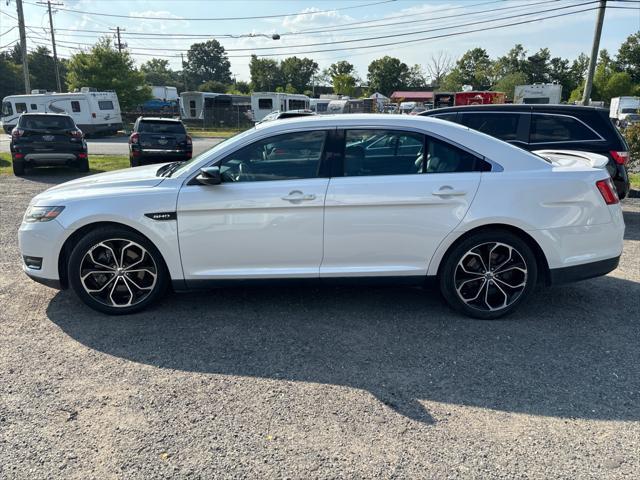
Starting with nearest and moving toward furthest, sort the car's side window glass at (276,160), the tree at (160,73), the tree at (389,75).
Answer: the car's side window glass at (276,160)
the tree at (389,75)
the tree at (160,73)

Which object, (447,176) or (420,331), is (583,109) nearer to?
(447,176)

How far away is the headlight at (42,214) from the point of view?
4.07 metres

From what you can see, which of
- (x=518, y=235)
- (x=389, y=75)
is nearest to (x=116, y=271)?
(x=518, y=235)

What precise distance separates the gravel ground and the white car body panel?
0.52 metres

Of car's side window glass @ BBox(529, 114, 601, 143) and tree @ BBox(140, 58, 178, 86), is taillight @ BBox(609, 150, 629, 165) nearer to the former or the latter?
car's side window glass @ BBox(529, 114, 601, 143)

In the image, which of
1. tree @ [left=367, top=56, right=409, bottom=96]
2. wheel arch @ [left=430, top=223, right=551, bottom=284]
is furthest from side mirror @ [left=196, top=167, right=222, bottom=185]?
tree @ [left=367, top=56, right=409, bottom=96]

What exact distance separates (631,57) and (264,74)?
66.1 m

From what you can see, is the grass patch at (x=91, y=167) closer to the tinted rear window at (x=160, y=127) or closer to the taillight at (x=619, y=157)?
the tinted rear window at (x=160, y=127)

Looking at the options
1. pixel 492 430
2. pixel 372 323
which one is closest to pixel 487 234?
pixel 372 323

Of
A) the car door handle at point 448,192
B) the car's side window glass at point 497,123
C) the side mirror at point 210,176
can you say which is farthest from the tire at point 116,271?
the car's side window glass at point 497,123

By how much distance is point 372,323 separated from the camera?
4.12 m

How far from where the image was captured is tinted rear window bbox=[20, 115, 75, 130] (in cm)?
1312

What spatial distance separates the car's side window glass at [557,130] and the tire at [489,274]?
13.3 ft

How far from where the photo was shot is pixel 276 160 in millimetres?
4066
